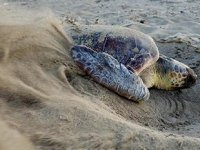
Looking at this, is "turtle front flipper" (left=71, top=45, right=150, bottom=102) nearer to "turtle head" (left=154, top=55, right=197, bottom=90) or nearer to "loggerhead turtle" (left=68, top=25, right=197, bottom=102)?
"loggerhead turtle" (left=68, top=25, right=197, bottom=102)

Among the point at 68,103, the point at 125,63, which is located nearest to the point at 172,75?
the point at 125,63

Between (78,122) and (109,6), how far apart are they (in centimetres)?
468

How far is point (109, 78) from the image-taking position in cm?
321

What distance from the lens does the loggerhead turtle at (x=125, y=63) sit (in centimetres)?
323

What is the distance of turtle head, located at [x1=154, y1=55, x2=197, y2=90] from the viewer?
13.0 ft

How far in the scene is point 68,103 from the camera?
7.76 feet

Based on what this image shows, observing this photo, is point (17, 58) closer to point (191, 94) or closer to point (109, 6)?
point (191, 94)

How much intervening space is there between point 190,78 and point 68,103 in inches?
75.8

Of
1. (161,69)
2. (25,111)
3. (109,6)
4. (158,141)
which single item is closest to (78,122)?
(25,111)

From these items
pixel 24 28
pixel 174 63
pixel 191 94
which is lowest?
pixel 191 94

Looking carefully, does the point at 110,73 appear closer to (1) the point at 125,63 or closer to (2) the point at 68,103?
(1) the point at 125,63

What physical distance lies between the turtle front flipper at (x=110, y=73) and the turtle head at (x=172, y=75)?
651 mm

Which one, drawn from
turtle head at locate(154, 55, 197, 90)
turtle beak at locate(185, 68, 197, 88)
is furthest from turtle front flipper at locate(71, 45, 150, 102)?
turtle beak at locate(185, 68, 197, 88)

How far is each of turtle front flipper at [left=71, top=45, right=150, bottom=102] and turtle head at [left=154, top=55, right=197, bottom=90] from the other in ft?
2.14
